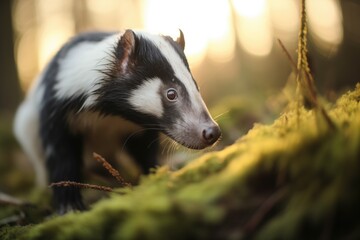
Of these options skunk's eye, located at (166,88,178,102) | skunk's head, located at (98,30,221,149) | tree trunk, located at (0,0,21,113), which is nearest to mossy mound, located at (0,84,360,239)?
skunk's head, located at (98,30,221,149)

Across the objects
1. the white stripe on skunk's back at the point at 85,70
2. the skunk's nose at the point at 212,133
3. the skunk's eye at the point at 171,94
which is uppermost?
the white stripe on skunk's back at the point at 85,70

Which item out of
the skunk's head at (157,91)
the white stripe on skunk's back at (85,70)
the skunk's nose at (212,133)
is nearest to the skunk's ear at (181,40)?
the skunk's head at (157,91)

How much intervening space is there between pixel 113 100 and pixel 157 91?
464mm

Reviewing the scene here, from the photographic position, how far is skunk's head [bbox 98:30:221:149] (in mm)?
3266

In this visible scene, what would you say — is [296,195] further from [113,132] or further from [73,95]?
[113,132]

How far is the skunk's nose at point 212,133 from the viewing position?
3.12m

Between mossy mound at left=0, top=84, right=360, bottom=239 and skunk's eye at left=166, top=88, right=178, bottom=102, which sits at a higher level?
skunk's eye at left=166, top=88, right=178, bottom=102

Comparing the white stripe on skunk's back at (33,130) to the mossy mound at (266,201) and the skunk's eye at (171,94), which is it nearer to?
the skunk's eye at (171,94)

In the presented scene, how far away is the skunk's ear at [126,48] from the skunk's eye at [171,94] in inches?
18.2

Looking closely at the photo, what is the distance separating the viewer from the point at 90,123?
390cm

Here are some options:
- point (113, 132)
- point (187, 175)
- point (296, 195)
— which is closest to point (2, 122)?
point (113, 132)

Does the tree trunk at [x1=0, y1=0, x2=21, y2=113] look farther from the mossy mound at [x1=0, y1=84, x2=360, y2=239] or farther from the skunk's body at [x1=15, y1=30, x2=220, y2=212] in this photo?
the mossy mound at [x1=0, y1=84, x2=360, y2=239]

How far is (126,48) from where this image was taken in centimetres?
352

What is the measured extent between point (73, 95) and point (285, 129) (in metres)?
2.10
